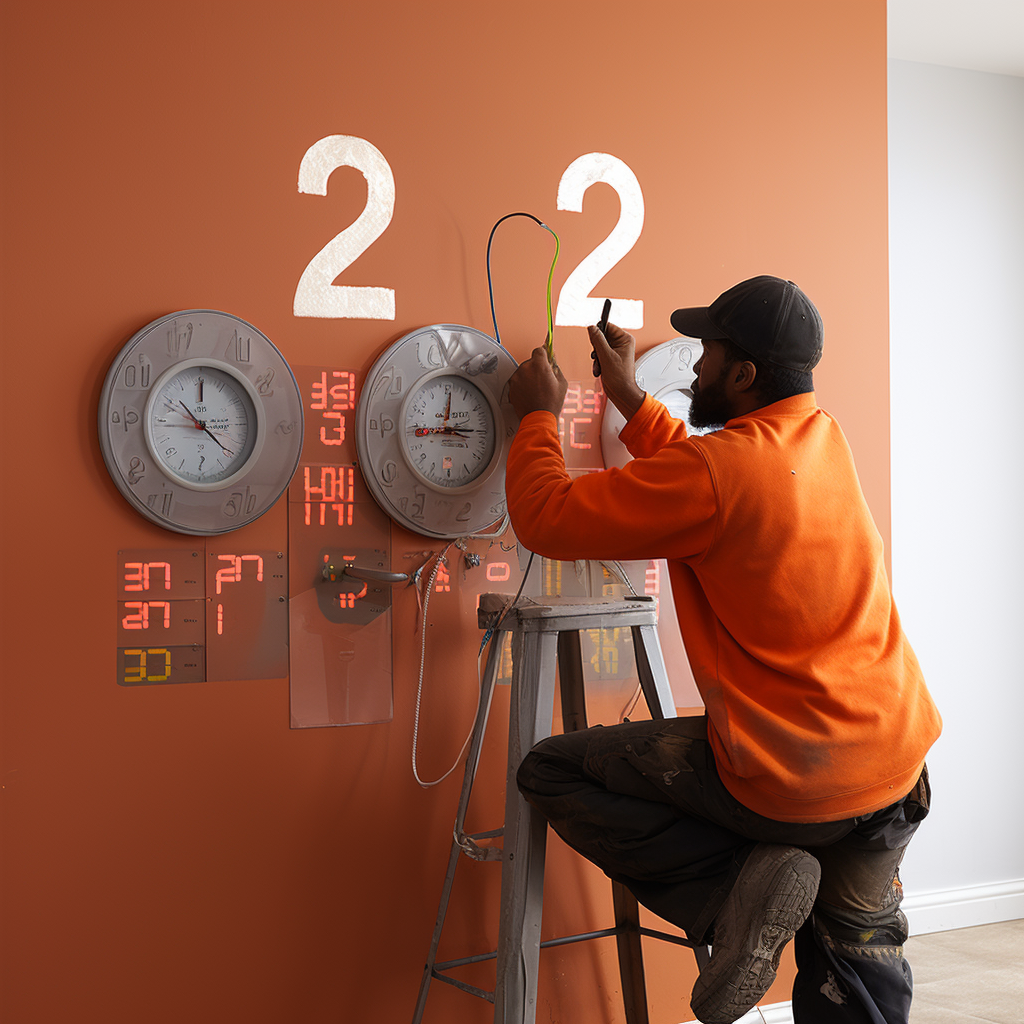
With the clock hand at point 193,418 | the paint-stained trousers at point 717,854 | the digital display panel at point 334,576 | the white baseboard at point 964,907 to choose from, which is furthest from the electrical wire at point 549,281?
the white baseboard at point 964,907

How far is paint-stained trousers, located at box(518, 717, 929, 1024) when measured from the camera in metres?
1.58

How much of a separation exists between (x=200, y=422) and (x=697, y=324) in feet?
3.25

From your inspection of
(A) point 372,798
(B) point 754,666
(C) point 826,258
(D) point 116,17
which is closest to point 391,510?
(A) point 372,798

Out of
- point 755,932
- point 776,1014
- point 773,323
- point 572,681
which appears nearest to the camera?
point 755,932

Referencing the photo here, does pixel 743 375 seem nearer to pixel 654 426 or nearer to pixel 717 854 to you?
pixel 654 426

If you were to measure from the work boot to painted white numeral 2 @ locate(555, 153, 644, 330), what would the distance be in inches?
50.2

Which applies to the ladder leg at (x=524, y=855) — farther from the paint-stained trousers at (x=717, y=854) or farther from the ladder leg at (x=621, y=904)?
the ladder leg at (x=621, y=904)

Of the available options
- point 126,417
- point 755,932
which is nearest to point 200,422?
point 126,417

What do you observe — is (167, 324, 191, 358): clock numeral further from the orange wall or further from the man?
the man

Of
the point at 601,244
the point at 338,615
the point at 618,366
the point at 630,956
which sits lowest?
the point at 630,956

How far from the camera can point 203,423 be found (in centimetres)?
189

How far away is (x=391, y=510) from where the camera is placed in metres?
2.02

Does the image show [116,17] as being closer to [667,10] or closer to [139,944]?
[667,10]

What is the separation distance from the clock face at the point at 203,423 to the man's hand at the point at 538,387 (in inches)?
21.0
